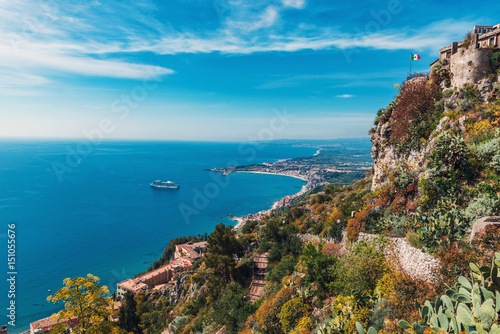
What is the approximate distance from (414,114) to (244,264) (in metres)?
13.4

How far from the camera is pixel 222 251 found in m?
16.8

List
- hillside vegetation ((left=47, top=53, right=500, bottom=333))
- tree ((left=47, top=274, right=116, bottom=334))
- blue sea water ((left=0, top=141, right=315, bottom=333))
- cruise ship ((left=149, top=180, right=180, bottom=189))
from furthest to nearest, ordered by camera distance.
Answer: cruise ship ((left=149, top=180, right=180, bottom=189)) → blue sea water ((left=0, top=141, right=315, bottom=333)) → tree ((left=47, top=274, right=116, bottom=334)) → hillside vegetation ((left=47, top=53, right=500, bottom=333))

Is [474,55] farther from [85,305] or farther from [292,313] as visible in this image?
[85,305]

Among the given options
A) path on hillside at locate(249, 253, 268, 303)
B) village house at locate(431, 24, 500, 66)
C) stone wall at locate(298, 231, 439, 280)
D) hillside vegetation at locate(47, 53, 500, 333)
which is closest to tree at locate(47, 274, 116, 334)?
hillside vegetation at locate(47, 53, 500, 333)

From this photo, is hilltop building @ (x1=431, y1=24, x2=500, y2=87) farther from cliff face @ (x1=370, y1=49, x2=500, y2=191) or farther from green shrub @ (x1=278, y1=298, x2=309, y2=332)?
green shrub @ (x1=278, y1=298, x2=309, y2=332)

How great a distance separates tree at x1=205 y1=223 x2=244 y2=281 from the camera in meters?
16.2

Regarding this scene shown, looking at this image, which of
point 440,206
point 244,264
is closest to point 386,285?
point 440,206

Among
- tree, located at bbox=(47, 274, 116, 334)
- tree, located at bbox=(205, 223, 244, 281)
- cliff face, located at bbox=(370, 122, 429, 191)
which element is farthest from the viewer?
tree, located at bbox=(205, 223, 244, 281)

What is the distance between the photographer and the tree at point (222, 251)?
637 inches

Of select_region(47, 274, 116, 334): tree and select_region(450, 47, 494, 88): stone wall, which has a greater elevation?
select_region(450, 47, 494, 88): stone wall

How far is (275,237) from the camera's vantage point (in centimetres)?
1833

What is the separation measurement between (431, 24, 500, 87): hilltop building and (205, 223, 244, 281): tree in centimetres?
1458

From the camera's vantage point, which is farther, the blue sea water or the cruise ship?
Answer: the cruise ship

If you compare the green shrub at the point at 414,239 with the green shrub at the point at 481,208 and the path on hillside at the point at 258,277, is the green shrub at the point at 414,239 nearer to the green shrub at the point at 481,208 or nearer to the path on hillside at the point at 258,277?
the green shrub at the point at 481,208
